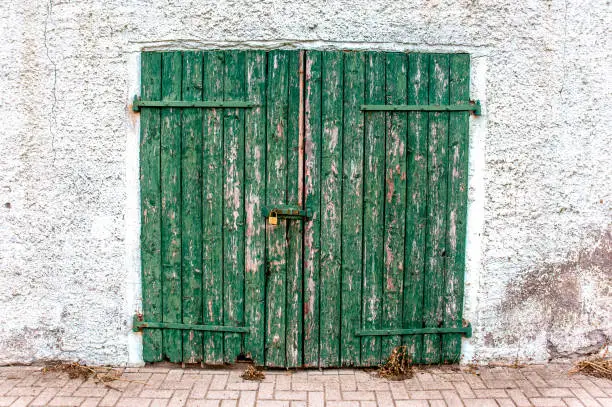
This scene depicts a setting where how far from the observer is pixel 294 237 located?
3342 millimetres

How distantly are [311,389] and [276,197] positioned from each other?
1.25 m

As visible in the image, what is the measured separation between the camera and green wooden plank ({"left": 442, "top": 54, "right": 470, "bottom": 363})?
3.31 m

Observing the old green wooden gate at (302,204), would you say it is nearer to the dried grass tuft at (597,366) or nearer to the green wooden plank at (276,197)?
the green wooden plank at (276,197)

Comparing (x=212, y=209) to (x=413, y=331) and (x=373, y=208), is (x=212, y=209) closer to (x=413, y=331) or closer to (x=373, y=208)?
(x=373, y=208)

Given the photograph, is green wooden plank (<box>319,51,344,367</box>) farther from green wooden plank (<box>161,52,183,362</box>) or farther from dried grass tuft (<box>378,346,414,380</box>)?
green wooden plank (<box>161,52,183,362</box>)

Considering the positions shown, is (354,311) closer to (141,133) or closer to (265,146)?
(265,146)

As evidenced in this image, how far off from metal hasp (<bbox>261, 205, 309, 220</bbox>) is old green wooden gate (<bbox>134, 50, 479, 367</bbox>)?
10 millimetres

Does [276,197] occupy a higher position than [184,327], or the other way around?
[276,197]

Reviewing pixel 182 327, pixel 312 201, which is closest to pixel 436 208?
pixel 312 201

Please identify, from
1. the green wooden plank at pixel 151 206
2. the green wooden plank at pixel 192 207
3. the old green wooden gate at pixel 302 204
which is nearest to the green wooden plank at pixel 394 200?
the old green wooden gate at pixel 302 204

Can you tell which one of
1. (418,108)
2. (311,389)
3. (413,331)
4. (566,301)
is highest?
(418,108)

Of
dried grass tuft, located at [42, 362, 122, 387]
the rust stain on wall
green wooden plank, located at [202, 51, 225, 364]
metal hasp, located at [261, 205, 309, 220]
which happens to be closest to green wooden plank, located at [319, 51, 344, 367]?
metal hasp, located at [261, 205, 309, 220]

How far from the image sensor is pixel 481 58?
3348 millimetres

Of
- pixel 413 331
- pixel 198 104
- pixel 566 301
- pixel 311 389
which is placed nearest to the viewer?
pixel 311 389
